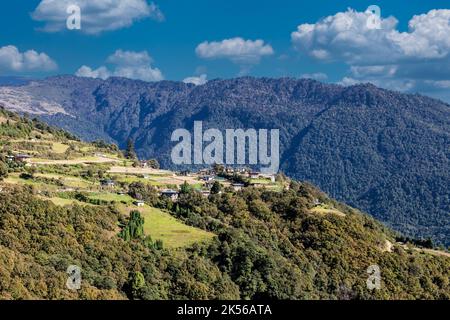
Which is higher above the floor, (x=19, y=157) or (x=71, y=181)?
(x=19, y=157)

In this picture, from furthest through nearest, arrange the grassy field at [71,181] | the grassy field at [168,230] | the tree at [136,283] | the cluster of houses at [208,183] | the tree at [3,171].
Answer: the cluster of houses at [208,183]
the grassy field at [71,181]
the tree at [3,171]
the grassy field at [168,230]
the tree at [136,283]

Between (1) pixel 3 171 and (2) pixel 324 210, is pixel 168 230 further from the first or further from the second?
(2) pixel 324 210

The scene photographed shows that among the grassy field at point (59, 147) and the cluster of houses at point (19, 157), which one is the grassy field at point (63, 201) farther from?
the grassy field at point (59, 147)

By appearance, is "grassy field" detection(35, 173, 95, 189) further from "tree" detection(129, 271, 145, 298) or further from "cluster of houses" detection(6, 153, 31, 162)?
"tree" detection(129, 271, 145, 298)

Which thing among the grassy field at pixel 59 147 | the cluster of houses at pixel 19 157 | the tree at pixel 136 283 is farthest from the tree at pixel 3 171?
the tree at pixel 136 283

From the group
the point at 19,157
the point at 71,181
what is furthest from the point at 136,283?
the point at 19,157

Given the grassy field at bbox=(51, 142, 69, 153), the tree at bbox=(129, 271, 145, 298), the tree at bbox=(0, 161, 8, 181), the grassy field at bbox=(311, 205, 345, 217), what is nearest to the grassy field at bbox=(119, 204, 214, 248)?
the tree at bbox=(129, 271, 145, 298)
